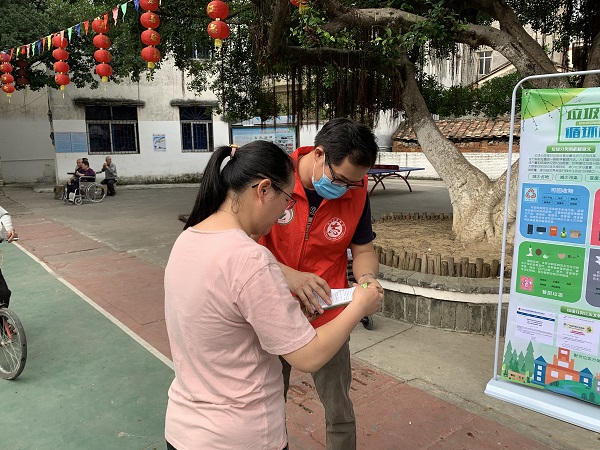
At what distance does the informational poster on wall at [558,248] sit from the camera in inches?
94.7

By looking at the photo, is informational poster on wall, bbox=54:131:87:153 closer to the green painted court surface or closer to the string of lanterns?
the string of lanterns

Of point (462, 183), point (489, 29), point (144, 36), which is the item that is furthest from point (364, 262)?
point (144, 36)

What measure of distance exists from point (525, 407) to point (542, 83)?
10.6 feet

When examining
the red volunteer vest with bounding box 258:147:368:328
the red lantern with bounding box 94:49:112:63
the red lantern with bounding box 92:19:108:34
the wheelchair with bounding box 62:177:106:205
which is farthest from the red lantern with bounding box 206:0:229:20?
the wheelchair with bounding box 62:177:106:205

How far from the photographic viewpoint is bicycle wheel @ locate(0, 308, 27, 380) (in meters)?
3.09

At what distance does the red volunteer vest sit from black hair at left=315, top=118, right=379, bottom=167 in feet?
0.57

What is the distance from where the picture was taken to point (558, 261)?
2.56 metres

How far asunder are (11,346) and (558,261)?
337cm

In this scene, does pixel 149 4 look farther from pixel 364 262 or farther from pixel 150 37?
pixel 364 262

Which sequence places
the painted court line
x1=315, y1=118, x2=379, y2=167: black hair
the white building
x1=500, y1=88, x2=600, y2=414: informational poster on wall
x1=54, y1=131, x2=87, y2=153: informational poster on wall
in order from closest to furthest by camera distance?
x1=315, y1=118, x2=379, y2=167: black hair
x1=500, y1=88, x2=600, y2=414: informational poster on wall
the painted court line
x1=54, y1=131, x2=87, y2=153: informational poster on wall
the white building

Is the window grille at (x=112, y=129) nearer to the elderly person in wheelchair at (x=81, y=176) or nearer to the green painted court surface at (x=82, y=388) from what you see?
the elderly person in wheelchair at (x=81, y=176)

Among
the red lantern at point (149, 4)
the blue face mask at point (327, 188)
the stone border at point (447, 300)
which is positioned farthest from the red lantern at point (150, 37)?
the blue face mask at point (327, 188)

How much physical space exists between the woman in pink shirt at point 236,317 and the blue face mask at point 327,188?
19.0 inches

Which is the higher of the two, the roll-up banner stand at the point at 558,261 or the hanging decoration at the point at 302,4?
the hanging decoration at the point at 302,4
